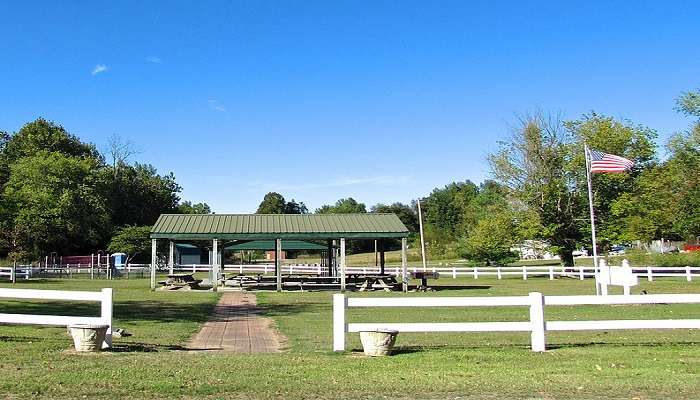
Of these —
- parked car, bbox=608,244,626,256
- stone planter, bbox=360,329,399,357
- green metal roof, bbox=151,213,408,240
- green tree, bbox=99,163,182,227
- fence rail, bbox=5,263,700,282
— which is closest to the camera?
stone planter, bbox=360,329,399,357

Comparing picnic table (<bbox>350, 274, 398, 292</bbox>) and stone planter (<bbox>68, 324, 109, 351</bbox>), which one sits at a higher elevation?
stone planter (<bbox>68, 324, 109, 351</bbox>)

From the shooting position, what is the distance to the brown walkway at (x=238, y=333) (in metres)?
11.8

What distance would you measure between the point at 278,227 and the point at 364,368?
79.3 ft

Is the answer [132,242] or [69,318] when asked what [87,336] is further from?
[132,242]

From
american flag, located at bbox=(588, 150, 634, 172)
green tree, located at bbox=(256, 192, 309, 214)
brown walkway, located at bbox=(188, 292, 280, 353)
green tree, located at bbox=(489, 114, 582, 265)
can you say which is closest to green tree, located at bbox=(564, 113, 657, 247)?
green tree, located at bbox=(489, 114, 582, 265)

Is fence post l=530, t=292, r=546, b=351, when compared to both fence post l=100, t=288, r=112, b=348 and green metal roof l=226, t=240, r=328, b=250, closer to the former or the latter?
fence post l=100, t=288, r=112, b=348

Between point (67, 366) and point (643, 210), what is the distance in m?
41.8

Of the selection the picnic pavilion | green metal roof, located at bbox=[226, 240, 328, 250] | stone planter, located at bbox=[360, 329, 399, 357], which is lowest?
stone planter, located at bbox=[360, 329, 399, 357]

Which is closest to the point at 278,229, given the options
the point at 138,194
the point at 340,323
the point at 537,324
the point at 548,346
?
the point at 340,323

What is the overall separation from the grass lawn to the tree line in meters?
46.6

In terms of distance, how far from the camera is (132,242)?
196 ft

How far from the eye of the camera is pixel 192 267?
178ft

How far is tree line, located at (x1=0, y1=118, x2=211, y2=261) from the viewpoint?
5834cm

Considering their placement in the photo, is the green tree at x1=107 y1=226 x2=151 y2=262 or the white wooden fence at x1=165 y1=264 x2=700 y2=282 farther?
the green tree at x1=107 y1=226 x2=151 y2=262
